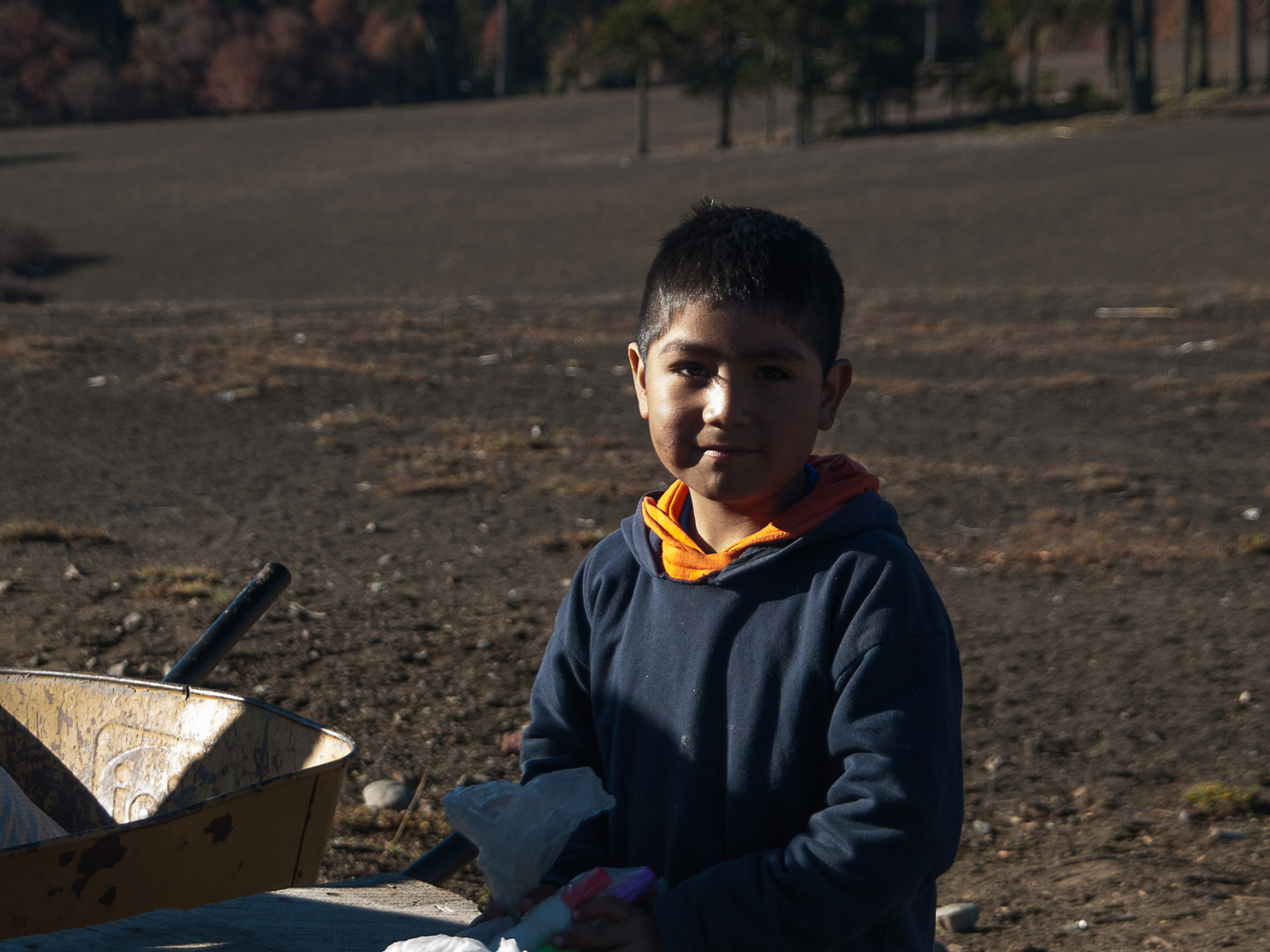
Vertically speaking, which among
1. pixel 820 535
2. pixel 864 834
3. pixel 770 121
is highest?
pixel 770 121

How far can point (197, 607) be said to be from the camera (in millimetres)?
4641

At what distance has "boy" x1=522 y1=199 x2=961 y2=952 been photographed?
1486 millimetres

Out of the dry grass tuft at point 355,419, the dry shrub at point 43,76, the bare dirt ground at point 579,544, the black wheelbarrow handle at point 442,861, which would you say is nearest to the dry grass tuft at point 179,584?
the bare dirt ground at point 579,544

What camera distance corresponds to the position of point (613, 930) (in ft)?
4.87

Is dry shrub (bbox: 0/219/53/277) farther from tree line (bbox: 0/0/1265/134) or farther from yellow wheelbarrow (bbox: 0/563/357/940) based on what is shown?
yellow wheelbarrow (bbox: 0/563/357/940)

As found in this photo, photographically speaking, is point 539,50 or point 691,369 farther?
point 539,50

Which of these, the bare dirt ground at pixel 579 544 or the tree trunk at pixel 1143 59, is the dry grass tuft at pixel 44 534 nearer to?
the bare dirt ground at pixel 579 544

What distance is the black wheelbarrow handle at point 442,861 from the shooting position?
234 cm

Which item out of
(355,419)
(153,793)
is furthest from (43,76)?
(153,793)

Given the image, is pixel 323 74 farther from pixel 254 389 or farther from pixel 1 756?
pixel 1 756

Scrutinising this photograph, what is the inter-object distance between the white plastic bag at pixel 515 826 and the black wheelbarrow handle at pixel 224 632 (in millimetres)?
923

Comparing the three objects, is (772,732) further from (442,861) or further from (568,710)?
(442,861)

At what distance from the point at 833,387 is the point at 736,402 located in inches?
7.3

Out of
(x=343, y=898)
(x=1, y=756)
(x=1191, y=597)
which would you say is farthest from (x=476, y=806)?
(x=1191, y=597)
